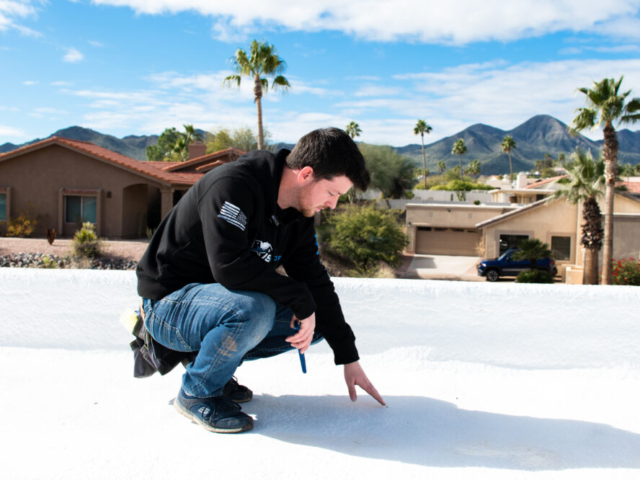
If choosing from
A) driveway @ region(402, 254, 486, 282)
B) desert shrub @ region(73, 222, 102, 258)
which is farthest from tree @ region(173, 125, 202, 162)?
desert shrub @ region(73, 222, 102, 258)

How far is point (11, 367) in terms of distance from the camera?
2643 millimetres

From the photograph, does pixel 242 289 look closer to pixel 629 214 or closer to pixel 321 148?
pixel 321 148

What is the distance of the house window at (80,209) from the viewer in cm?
2609

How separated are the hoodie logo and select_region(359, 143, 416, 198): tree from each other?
188ft

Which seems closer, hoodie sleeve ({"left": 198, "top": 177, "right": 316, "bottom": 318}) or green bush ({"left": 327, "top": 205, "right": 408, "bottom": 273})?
hoodie sleeve ({"left": 198, "top": 177, "right": 316, "bottom": 318})

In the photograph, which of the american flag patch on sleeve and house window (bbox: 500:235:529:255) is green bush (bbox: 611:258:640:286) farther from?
the american flag patch on sleeve

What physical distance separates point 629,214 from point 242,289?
36526 mm

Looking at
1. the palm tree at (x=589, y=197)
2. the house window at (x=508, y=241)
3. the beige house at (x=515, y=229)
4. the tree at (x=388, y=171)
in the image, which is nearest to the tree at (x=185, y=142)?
the tree at (x=388, y=171)

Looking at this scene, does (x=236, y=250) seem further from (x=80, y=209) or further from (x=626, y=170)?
(x=626, y=170)

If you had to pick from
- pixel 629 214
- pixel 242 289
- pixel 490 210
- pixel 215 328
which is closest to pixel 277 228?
pixel 242 289

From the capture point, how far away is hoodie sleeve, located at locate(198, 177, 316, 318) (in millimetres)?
1830

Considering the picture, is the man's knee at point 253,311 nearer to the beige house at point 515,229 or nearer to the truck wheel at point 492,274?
the truck wheel at point 492,274

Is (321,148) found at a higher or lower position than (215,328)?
higher

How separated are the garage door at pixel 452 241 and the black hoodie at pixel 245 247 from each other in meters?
45.7
